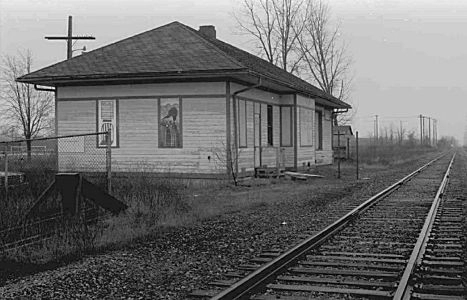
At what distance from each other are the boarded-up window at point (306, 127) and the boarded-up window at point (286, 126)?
3.89ft

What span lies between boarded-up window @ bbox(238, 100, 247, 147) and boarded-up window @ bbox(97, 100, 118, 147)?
4681mm

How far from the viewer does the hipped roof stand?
2156cm

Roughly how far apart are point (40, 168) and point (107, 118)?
233 inches

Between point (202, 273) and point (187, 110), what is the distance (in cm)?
1503

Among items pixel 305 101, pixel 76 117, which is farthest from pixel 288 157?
pixel 76 117

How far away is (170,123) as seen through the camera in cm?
2248

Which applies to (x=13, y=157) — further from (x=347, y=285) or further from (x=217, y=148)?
(x=347, y=285)

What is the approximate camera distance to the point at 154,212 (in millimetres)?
12727

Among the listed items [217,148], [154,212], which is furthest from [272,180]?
[154,212]

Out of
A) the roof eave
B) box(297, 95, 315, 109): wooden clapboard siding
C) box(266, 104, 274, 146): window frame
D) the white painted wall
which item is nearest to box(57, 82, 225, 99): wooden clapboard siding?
the white painted wall

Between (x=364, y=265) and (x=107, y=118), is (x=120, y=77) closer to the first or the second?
(x=107, y=118)

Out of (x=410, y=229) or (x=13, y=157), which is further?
(x=13, y=157)

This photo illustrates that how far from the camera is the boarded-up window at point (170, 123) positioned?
73.4ft

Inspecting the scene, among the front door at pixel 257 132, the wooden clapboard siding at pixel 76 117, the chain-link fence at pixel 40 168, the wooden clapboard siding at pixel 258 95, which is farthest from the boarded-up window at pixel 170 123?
the front door at pixel 257 132
